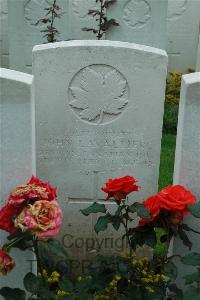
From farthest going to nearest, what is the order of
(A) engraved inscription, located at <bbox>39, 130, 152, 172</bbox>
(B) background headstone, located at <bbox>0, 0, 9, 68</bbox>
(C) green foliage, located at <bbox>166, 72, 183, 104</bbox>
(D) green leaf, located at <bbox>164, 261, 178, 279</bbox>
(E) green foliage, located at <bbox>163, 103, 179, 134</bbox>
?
(B) background headstone, located at <bbox>0, 0, 9, 68</bbox>
(C) green foliage, located at <bbox>166, 72, 183, 104</bbox>
(E) green foliage, located at <bbox>163, 103, 179, 134</bbox>
(A) engraved inscription, located at <bbox>39, 130, 152, 172</bbox>
(D) green leaf, located at <bbox>164, 261, 178, 279</bbox>

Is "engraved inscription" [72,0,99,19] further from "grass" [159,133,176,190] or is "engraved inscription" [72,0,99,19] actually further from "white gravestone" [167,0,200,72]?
"grass" [159,133,176,190]

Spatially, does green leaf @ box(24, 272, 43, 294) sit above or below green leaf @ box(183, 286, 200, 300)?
below

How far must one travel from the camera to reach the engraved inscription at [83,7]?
6.97m

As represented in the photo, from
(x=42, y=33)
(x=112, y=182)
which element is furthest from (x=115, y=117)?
(x=42, y=33)

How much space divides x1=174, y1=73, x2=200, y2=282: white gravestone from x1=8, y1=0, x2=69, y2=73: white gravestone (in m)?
4.31

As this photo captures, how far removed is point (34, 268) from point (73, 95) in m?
0.91

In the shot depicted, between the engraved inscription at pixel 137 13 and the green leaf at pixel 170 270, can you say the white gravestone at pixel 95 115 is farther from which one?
the engraved inscription at pixel 137 13

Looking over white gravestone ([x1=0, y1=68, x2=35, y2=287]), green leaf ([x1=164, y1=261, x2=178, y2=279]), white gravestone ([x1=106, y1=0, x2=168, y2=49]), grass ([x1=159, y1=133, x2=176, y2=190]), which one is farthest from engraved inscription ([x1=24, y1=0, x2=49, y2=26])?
green leaf ([x1=164, y1=261, x2=178, y2=279])

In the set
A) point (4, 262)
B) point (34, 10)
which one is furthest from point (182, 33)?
point (4, 262)

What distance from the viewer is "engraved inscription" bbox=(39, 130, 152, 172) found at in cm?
274

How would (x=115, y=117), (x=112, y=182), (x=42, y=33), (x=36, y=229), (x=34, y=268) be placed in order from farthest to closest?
(x=42, y=33), (x=115, y=117), (x=34, y=268), (x=112, y=182), (x=36, y=229)

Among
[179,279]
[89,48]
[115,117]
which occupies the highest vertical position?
[89,48]

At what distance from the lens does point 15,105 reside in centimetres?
220

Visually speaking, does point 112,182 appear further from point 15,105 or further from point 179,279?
point 179,279
